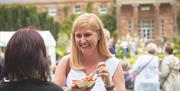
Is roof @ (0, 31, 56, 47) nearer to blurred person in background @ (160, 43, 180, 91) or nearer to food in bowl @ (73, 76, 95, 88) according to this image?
blurred person in background @ (160, 43, 180, 91)

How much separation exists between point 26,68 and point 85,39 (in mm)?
713

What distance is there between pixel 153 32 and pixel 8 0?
14.9 m

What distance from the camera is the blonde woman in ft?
12.6

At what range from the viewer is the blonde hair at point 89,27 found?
384 centimetres

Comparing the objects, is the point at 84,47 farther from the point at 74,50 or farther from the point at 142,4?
the point at 142,4

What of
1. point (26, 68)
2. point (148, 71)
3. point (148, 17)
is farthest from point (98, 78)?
point (148, 17)

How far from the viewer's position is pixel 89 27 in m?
3.84

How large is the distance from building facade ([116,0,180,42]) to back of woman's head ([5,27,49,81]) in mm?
60373

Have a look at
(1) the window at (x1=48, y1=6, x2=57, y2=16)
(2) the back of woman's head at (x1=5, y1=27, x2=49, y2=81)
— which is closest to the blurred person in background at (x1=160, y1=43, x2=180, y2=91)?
(2) the back of woman's head at (x1=5, y1=27, x2=49, y2=81)

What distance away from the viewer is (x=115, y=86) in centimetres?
383

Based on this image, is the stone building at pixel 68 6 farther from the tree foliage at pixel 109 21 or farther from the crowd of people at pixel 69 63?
the crowd of people at pixel 69 63

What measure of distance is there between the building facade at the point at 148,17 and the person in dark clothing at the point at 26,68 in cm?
6039

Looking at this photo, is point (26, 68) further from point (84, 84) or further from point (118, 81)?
point (118, 81)

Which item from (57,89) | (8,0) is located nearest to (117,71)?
(57,89)
